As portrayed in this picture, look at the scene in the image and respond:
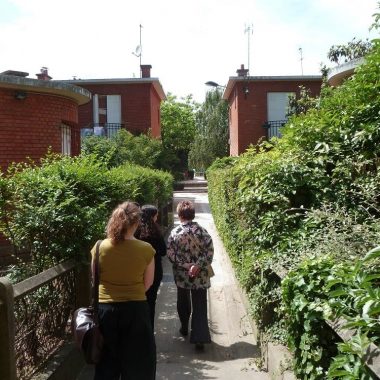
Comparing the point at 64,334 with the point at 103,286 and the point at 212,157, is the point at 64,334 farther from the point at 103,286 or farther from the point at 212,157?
the point at 212,157

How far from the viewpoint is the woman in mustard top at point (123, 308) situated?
413 cm

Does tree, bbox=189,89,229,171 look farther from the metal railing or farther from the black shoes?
the metal railing

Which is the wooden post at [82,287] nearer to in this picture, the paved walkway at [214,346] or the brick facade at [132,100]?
the paved walkway at [214,346]

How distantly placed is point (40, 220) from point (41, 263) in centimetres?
47

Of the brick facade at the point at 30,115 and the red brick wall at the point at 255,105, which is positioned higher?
the red brick wall at the point at 255,105

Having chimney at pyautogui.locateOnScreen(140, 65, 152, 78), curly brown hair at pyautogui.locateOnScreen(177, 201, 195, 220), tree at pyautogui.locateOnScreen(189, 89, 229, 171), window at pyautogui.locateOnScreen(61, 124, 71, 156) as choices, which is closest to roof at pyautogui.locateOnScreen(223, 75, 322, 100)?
chimney at pyautogui.locateOnScreen(140, 65, 152, 78)

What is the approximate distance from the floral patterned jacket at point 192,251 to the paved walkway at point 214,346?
0.76 meters

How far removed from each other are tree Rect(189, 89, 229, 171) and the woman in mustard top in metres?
41.1

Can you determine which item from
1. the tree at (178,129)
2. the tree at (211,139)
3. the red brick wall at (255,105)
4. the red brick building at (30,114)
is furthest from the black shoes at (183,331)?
the tree at (178,129)

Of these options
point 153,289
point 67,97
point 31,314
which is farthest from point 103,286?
point 67,97

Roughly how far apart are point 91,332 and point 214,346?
103 inches

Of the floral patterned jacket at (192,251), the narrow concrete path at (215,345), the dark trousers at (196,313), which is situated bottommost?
the narrow concrete path at (215,345)

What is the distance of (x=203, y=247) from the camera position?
20.6 ft

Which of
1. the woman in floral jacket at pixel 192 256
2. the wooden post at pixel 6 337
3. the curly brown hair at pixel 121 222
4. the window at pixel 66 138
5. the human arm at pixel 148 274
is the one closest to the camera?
the wooden post at pixel 6 337
